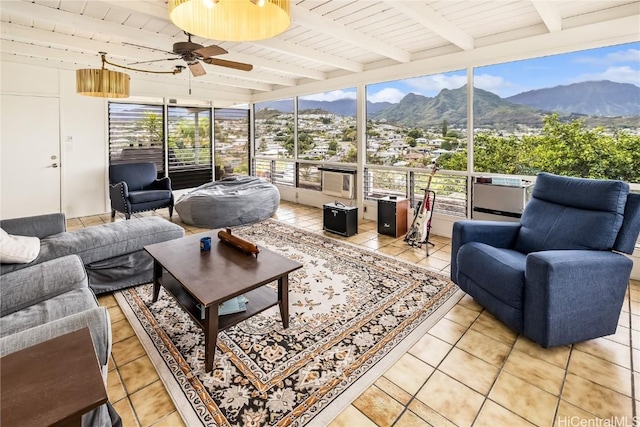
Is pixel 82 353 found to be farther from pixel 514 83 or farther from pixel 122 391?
pixel 514 83

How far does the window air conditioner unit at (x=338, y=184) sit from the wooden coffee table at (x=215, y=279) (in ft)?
10.8

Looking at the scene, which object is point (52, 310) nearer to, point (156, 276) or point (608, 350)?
point (156, 276)

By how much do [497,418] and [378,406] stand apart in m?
0.56

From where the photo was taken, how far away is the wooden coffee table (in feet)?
6.19

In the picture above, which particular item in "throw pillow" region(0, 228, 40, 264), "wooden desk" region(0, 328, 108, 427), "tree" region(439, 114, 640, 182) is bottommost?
"wooden desk" region(0, 328, 108, 427)

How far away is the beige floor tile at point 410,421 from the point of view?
5.16ft

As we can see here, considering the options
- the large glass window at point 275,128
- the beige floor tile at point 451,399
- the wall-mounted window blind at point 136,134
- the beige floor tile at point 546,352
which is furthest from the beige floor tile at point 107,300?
the large glass window at point 275,128

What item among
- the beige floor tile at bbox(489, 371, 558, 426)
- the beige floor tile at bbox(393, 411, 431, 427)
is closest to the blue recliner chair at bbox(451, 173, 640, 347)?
the beige floor tile at bbox(489, 371, 558, 426)

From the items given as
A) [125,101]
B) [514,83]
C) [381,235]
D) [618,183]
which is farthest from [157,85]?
[618,183]

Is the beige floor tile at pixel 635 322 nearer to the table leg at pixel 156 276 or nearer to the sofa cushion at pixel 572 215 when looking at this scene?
the sofa cushion at pixel 572 215

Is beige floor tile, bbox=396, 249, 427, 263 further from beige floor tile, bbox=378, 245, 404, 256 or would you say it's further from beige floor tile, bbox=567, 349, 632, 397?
beige floor tile, bbox=567, 349, 632, 397

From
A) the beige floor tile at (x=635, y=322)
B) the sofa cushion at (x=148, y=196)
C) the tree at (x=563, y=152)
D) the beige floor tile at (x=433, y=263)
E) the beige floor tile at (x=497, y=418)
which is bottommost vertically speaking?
the beige floor tile at (x=497, y=418)

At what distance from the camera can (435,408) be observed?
1669 millimetres

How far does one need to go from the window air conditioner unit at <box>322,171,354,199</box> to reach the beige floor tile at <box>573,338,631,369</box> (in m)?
3.88
